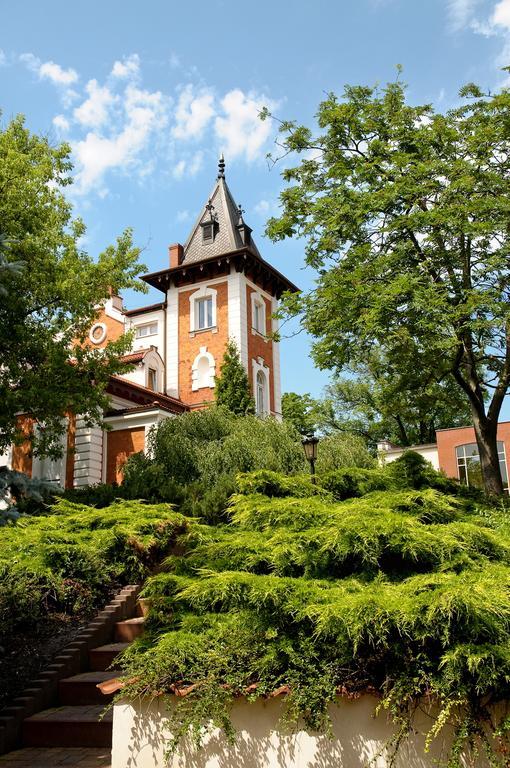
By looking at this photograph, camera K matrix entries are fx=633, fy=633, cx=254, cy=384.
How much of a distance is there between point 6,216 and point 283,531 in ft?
40.4

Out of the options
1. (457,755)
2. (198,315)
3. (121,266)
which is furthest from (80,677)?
(198,315)

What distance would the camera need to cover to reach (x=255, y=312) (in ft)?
106

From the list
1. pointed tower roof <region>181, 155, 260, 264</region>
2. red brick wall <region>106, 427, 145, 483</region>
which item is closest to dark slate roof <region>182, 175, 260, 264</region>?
pointed tower roof <region>181, 155, 260, 264</region>

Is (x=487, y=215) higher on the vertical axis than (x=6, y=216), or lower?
lower

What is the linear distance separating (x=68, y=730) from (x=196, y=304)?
89.4ft

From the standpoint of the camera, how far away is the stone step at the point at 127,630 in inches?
312

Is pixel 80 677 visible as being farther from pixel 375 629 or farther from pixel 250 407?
pixel 250 407

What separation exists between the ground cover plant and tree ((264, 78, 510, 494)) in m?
7.16

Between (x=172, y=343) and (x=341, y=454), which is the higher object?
Answer: (x=172, y=343)

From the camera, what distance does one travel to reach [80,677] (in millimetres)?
6930

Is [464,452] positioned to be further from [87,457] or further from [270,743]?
[270,743]

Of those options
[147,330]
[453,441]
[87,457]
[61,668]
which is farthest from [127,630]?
[147,330]

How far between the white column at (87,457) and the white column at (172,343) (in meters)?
7.95

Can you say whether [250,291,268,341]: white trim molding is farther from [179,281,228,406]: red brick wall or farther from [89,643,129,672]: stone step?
[89,643,129,672]: stone step
